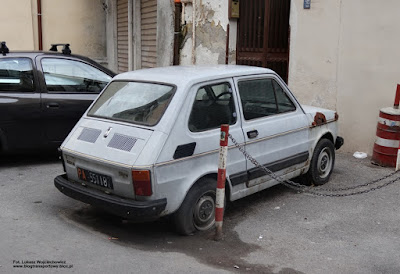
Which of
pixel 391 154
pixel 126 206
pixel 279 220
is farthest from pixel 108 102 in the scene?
pixel 391 154

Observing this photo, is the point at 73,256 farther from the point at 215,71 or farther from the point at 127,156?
the point at 215,71

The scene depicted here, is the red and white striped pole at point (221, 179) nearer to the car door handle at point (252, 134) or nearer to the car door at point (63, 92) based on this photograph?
the car door handle at point (252, 134)

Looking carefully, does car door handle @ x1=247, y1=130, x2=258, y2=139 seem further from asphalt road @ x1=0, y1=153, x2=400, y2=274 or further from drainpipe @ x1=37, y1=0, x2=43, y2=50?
drainpipe @ x1=37, y1=0, x2=43, y2=50

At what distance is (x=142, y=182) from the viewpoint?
165 inches

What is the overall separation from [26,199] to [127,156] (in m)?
2.03

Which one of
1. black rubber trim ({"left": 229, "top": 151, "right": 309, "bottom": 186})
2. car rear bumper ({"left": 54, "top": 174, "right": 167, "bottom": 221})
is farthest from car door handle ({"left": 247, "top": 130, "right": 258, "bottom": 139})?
car rear bumper ({"left": 54, "top": 174, "right": 167, "bottom": 221})

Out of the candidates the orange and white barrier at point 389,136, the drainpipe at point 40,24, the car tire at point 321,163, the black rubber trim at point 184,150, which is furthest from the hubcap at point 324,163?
the drainpipe at point 40,24

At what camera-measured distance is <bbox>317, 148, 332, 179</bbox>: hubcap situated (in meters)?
6.28

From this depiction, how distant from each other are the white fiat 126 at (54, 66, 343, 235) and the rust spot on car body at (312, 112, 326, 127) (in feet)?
1.15

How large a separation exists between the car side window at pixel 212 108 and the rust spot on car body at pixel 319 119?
152 centimetres

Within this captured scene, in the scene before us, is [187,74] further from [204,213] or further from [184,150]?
[204,213]

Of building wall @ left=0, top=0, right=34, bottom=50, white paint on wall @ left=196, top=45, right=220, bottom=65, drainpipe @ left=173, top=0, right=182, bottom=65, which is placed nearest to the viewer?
white paint on wall @ left=196, top=45, right=220, bottom=65

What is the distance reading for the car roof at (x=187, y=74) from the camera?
4.78 meters

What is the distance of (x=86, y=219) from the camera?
5.11 meters
